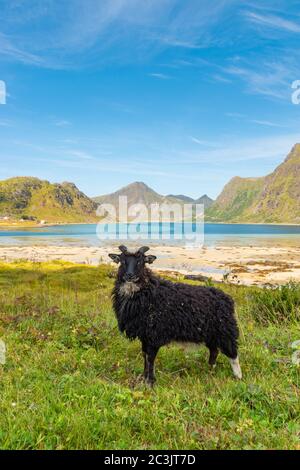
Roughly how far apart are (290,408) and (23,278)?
27531 millimetres

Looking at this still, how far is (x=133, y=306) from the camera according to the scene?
24.0 ft

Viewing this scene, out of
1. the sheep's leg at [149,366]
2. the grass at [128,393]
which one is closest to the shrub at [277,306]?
the grass at [128,393]

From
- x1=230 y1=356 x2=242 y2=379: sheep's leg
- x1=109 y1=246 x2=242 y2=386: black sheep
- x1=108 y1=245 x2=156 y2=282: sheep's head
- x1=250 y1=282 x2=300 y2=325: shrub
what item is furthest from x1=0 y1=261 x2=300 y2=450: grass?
x1=250 y1=282 x2=300 y2=325: shrub

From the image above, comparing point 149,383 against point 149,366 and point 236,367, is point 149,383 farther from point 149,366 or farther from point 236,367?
point 236,367

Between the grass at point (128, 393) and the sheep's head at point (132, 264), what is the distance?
190 cm

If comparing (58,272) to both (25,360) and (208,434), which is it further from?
(208,434)

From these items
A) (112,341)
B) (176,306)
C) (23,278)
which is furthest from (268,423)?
(23,278)

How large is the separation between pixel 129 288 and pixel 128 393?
2176 mm

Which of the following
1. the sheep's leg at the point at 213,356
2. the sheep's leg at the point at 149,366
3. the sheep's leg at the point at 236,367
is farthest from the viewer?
the sheep's leg at the point at 213,356

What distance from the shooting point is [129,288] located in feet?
24.0

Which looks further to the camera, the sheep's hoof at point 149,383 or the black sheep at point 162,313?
the black sheep at point 162,313

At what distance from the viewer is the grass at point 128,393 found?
15.1ft

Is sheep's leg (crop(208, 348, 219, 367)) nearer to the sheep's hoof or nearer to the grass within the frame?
the grass

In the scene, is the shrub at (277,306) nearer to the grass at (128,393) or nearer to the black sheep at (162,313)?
the grass at (128,393)
